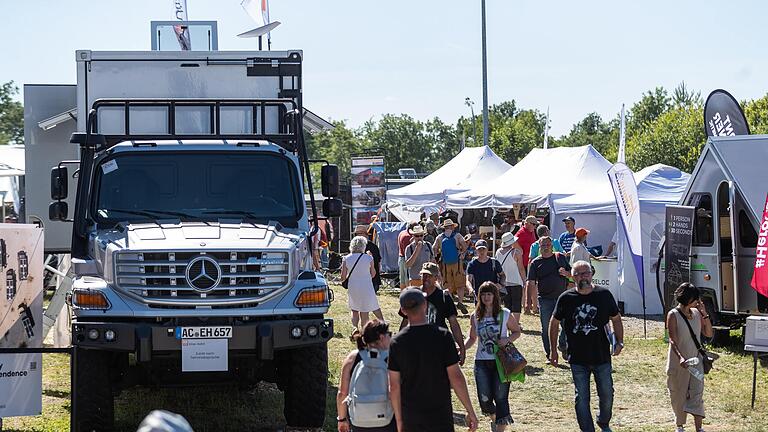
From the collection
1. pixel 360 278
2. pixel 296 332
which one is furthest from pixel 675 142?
pixel 296 332

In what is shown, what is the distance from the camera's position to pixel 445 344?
668 cm

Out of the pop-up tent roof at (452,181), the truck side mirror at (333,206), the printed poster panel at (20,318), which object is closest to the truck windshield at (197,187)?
the truck side mirror at (333,206)

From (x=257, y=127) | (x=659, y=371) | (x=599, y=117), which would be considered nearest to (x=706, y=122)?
(x=659, y=371)

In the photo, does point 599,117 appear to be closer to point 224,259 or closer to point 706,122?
point 706,122

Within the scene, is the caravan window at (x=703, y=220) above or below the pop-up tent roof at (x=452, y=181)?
below

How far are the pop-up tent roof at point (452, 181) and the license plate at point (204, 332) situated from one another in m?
20.7

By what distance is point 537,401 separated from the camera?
11914mm

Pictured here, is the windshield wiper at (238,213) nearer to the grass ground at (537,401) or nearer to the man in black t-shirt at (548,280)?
the grass ground at (537,401)

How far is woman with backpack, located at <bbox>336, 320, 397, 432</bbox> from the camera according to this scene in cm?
673

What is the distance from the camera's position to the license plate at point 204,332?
29.1ft

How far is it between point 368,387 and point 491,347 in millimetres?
2744

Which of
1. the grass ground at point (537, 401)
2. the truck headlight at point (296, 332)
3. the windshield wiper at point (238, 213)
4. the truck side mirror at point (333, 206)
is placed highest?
the truck side mirror at point (333, 206)

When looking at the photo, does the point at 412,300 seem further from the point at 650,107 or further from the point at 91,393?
the point at 650,107

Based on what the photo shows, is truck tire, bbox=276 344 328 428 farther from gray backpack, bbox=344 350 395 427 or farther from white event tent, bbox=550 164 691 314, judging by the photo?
white event tent, bbox=550 164 691 314
